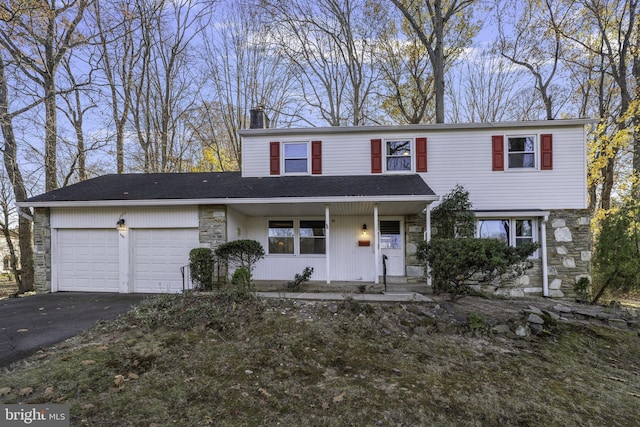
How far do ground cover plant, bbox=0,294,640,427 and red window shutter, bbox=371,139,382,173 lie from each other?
4929mm

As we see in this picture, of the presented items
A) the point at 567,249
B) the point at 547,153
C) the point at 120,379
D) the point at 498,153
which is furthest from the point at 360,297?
the point at 547,153

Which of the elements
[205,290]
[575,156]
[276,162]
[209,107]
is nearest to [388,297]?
[205,290]

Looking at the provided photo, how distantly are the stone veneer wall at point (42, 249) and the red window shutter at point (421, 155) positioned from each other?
10.8 metres

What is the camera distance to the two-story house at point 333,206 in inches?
317

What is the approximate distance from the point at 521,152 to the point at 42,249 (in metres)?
14.0

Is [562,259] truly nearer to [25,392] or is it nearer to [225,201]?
[225,201]

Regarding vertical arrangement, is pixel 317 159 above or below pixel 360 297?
above

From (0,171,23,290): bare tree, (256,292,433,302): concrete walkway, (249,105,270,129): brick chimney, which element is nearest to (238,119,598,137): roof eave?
(249,105,270,129): brick chimney

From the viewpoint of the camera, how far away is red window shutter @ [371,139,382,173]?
9.58 meters

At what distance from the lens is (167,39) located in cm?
1513

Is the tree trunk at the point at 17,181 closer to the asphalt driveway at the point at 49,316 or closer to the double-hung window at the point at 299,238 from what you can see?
the asphalt driveway at the point at 49,316

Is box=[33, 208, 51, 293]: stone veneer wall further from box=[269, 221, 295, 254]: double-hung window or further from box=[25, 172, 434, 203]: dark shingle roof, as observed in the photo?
box=[269, 221, 295, 254]: double-hung window

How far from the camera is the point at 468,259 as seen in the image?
5789 mm

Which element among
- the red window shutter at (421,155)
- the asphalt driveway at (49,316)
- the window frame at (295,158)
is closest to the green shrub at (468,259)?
the red window shutter at (421,155)
